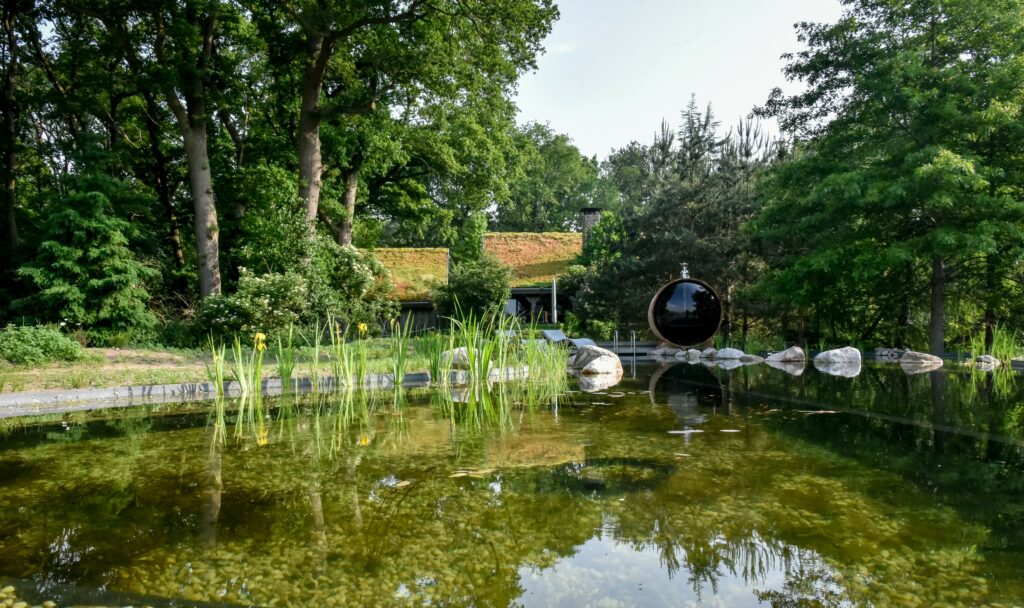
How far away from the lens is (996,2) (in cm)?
1016

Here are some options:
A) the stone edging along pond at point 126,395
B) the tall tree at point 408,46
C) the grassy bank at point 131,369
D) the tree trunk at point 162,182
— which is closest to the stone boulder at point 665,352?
the grassy bank at point 131,369

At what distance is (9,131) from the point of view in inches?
565

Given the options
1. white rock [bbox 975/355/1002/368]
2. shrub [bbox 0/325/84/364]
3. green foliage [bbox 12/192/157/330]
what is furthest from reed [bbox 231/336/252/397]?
white rock [bbox 975/355/1002/368]

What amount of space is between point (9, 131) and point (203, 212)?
5764mm

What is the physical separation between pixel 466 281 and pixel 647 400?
12.0 metres

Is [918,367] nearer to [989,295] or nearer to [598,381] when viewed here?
[989,295]

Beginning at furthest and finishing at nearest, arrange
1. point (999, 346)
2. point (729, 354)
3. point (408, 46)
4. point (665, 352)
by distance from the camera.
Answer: point (408, 46)
point (665, 352)
point (729, 354)
point (999, 346)

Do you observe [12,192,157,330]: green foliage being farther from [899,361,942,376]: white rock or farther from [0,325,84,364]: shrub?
[899,361,942,376]: white rock

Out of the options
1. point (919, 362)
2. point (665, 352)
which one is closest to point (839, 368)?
point (919, 362)

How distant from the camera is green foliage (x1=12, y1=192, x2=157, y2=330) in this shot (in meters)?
11.2

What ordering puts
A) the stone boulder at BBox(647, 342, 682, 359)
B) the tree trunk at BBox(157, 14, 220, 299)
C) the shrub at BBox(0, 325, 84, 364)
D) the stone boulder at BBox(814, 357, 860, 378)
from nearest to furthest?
1. the shrub at BBox(0, 325, 84, 364)
2. the stone boulder at BBox(814, 357, 860, 378)
3. the tree trunk at BBox(157, 14, 220, 299)
4. the stone boulder at BBox(647, 342, 682, 359)

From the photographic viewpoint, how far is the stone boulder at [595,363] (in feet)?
31.4

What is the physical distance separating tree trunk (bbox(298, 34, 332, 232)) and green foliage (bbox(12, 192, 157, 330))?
12.4 ft

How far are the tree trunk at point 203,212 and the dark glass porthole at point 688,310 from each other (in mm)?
9791
